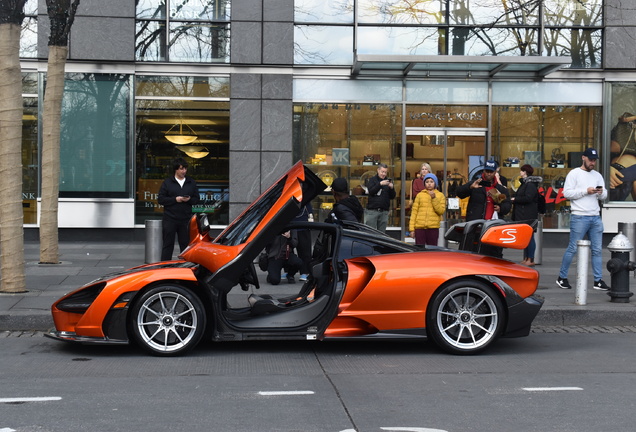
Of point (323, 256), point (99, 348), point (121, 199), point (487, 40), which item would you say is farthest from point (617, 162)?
point (99, 348)

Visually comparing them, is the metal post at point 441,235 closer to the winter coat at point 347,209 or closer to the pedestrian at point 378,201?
the pedestrian at point 378,201

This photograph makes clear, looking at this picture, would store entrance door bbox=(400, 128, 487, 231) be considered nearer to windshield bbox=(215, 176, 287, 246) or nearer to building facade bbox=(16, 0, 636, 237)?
building facade bbox=(16, 0, 636, 237)

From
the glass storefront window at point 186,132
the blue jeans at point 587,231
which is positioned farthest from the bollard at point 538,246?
the glass storefront window at point 186,132

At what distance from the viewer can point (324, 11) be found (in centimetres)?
1809

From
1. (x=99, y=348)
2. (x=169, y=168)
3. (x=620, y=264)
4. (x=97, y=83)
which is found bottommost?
(x=99, y=348)

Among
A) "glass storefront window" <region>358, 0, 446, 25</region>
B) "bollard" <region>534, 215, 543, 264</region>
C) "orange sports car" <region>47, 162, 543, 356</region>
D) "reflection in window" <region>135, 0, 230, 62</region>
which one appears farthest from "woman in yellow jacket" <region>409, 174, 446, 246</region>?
"reflection in window" <region>135, 0, 230, 62</region>

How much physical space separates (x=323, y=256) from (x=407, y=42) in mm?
11320

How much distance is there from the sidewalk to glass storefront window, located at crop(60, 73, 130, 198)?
102 inches

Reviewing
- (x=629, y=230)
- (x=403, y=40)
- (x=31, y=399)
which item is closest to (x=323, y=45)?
(x=403, y=40)

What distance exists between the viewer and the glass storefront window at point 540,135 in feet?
60.0

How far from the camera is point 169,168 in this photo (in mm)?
17922

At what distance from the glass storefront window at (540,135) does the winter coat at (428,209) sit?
609 centimetres

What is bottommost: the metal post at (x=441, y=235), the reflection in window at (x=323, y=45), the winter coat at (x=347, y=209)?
the metal post at (x=441, y=235)

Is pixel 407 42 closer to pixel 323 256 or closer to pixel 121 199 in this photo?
pixel 121 199
